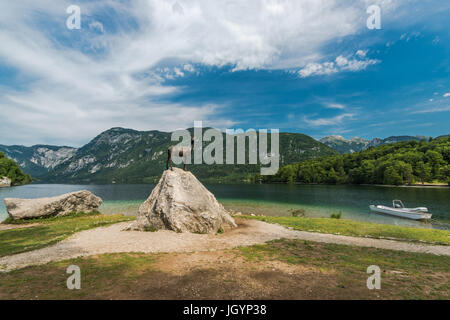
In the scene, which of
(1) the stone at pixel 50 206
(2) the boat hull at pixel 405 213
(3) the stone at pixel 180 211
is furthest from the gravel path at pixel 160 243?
(2) the boat hull at pixel 405 213

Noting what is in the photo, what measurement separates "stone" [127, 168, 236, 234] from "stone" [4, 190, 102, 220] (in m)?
19.5

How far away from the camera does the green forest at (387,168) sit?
9969cm

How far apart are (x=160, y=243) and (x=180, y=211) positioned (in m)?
3.80

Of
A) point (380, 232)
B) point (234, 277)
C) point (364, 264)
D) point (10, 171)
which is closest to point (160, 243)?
point (234, 277)

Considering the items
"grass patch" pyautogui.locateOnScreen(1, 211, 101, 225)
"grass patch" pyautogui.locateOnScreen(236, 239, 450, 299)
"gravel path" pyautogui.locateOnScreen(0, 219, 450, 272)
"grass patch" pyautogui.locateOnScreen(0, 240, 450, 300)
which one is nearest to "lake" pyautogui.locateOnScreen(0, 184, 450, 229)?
"grass patch" pyautogui.locateOnScreen(1, 211, 101, 225)

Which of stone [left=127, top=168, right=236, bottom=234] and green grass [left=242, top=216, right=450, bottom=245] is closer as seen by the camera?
stone [left=127, top=168, right=236, bottom=234]

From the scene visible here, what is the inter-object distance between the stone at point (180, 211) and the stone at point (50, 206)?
1951 centimetres

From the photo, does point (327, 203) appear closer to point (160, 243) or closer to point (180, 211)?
point (180, 211)

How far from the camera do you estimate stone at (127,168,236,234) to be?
17.7m

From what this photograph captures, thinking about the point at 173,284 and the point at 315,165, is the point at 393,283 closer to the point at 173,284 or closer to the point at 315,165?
the point at 173,284

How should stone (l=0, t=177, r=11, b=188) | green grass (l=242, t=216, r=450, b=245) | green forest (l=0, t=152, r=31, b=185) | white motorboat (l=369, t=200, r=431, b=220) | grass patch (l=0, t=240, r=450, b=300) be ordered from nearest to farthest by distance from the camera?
1. grass patch (l=0, t=240, r=450, b=300)
2. green grass (l=242, t=216, r=450, b=245)
3. white motorboat (l=369, t=200, r=431, b=220)
4. stone (l=0, t=177, r=11, b=188)
5. green forest (l=0, t=152, r=31, b=185)

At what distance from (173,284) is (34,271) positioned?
22.2 ft

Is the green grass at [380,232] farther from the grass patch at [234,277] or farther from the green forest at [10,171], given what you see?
the green forest at [10,171]

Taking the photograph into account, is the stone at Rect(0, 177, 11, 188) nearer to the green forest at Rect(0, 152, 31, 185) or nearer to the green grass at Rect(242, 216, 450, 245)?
the green forest at Rect(0, 152, 31, 185)
